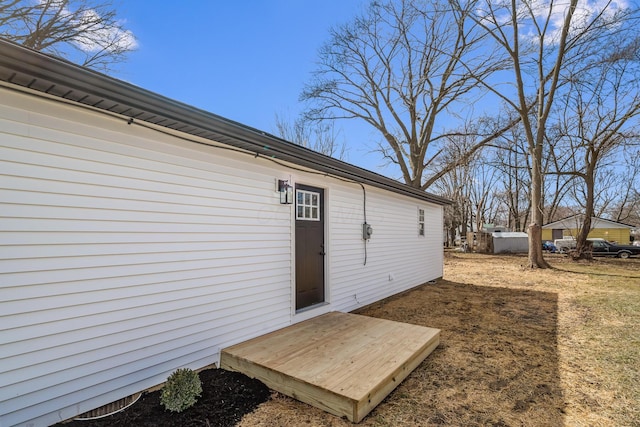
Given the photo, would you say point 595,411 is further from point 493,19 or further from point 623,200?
point 623,200

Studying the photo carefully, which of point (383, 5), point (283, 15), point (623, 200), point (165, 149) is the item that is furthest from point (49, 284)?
point (623, 200)

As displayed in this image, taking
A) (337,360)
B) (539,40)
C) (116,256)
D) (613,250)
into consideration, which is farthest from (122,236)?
(613,250)

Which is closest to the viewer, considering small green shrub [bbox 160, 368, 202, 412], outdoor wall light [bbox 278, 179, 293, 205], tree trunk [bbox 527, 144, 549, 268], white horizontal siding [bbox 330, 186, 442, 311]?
small green shrub [bbox 160, 368, 202, 412]

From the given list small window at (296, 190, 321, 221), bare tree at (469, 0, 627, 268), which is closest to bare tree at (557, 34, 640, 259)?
bare tree at (469, 0, 627, 268)

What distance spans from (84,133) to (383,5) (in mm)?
16982

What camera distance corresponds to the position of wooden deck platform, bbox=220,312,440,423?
104 inches

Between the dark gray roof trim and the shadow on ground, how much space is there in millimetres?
2891

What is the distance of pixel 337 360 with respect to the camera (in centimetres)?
318

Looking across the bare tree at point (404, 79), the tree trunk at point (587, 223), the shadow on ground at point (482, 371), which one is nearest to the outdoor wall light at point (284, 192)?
the shadow on ground at point (482, 371)

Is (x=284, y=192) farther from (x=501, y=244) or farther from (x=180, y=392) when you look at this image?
(x=501, y=244)

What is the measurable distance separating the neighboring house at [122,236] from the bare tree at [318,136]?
14.1m

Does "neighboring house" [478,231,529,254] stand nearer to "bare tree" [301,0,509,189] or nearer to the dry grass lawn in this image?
"bare tree" [301,0,509,189]

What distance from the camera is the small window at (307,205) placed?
4.78 metres

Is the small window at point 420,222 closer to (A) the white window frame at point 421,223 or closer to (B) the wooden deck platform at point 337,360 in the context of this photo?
(A) the white window frame at point 421,223
